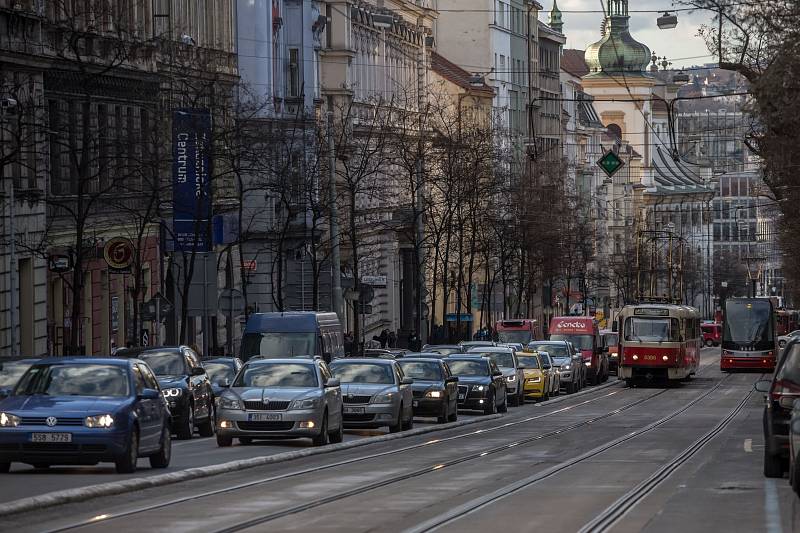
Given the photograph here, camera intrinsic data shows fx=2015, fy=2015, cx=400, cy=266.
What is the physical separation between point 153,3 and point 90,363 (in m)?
37.0

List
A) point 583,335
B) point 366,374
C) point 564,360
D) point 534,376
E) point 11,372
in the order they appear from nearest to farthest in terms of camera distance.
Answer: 1. point 11,372
2. point 366,374
3. point 534,376
4. point 564,360
5. point 583,335

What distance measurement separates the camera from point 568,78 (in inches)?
6663

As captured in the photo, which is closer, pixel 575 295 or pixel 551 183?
pixel 551 183

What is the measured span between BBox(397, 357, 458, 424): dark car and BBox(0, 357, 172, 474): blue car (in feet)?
51.4

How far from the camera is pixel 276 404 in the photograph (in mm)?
29953

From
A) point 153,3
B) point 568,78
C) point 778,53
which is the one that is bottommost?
point 778,53

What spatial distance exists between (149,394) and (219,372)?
1505 centimetres

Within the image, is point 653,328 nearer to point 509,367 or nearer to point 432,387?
point 509,367

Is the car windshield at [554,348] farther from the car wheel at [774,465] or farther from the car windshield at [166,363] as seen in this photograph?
the car wheel at [774,465]

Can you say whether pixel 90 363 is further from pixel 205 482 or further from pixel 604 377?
pixel 604 377

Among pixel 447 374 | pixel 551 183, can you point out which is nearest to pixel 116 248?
pixel 447 374

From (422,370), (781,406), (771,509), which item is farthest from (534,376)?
(771,509)

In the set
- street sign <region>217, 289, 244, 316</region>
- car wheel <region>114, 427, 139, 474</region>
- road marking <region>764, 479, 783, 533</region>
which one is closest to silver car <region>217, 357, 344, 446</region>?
car wheel <region>114, 427, 139, 474</region>

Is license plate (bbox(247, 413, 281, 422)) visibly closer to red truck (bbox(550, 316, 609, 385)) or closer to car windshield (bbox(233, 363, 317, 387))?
car windshield (bbox(233, 363, 317, 387))
